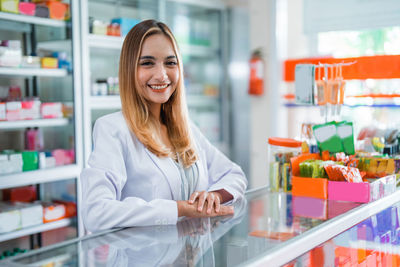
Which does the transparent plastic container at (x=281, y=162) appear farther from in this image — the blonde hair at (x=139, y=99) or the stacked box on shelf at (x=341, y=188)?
the blonde hair at (x=139, y=99)

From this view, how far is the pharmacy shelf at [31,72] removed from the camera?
3391 mm

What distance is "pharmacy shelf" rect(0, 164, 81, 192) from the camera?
3.44 m

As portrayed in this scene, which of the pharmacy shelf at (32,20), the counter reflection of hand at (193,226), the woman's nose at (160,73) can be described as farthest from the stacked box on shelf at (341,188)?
the pharmacy shelf at (32,20)

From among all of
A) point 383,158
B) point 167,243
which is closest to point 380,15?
point 383,158

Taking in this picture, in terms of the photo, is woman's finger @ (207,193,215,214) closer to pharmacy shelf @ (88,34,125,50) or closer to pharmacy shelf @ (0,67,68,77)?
pharmacy shelf @ (0,67,68,77)

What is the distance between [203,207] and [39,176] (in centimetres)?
234

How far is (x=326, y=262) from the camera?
4.73 feet

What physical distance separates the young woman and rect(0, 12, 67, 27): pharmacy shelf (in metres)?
1.95

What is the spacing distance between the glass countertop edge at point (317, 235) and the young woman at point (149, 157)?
36cm

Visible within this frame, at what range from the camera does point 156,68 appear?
1.90 m

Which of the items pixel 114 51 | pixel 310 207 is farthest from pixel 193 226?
pixel 114 51

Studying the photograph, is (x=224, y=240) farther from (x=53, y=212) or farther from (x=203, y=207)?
(x=53, y=212)

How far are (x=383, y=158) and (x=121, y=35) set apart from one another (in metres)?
2.91

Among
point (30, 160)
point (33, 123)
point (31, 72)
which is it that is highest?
point (31, 72)
